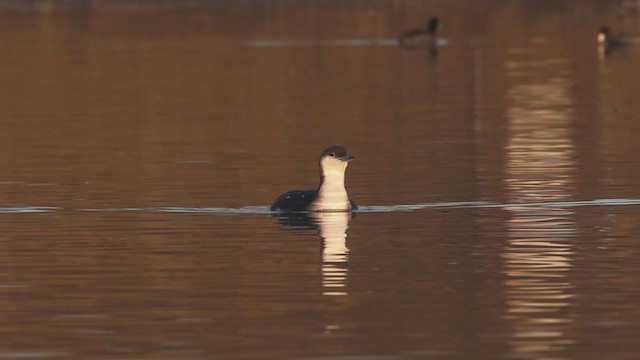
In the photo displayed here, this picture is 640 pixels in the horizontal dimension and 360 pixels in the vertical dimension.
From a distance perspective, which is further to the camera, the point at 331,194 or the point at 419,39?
the point at 419,39

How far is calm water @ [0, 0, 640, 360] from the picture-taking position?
16.4 m

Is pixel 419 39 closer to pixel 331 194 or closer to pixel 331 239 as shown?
pixel 331 194

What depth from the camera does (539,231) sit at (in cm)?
2247

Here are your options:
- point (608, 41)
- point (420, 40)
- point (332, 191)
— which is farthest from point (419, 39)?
point (332, 191)

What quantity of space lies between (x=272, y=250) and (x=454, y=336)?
550cm

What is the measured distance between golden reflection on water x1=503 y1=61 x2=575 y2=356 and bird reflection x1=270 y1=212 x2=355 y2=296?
4.66 feet

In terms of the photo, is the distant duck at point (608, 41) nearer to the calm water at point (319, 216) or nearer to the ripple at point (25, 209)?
the calm water at point (319, 216)

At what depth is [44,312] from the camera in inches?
688

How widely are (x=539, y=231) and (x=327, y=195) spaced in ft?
9.44

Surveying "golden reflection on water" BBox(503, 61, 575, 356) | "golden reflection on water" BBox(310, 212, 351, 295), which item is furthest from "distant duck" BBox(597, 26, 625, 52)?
"golden reflection on water" BBox(310, 212, 351, 295)

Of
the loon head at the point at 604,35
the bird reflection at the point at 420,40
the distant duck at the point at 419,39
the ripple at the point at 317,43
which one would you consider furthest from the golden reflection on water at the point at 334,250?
the ripple at the point at 317,43

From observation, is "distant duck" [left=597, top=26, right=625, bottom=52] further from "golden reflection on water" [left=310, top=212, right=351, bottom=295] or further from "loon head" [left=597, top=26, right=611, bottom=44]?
"golden reflection on water" [left=310, top=212, right=351, bottom=295]

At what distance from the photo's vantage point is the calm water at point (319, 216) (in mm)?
16406

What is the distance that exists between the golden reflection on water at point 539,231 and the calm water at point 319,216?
0.05 m
